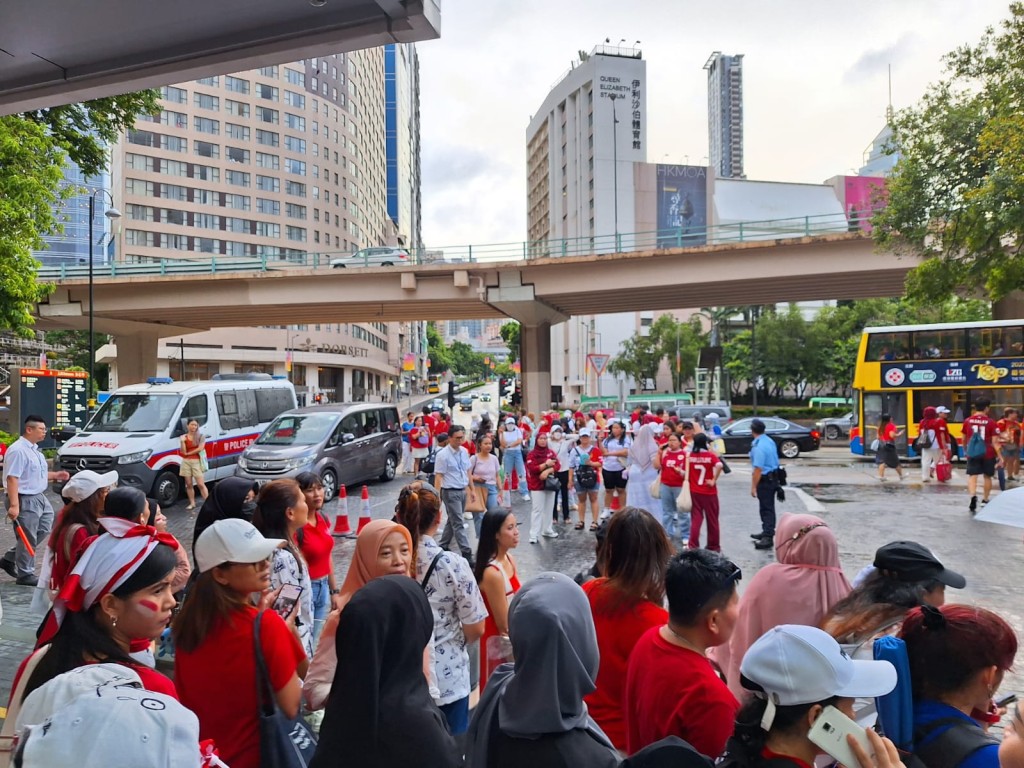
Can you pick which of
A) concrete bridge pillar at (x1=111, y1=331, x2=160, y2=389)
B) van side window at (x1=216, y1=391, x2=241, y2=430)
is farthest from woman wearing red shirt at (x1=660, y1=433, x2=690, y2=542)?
concrete bridge pillar at (x1=111, y1=331, x2=160, y2=389)

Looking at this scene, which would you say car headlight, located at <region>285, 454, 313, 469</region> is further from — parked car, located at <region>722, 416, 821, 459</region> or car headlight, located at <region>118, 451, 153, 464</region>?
parked car, located at <region>722, 416, 821, 459</region>

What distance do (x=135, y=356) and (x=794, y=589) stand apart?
39355 millimetres

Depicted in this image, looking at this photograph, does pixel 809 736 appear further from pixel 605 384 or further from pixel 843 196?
pixel 843 196

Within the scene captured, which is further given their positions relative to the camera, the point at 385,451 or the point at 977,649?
the point at 385,451

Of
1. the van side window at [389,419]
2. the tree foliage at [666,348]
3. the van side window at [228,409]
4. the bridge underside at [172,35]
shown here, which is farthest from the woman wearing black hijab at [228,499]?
the tree foliage at [666,348]

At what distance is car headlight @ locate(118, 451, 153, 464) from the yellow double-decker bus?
65.5 feet

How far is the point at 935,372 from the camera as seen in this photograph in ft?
70.6

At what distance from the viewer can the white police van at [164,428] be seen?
1355 cm

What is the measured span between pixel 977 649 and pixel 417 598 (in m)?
1.79

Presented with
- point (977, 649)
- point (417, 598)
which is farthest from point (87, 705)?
point (977, 649)

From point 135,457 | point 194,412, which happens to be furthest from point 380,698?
point 194,412

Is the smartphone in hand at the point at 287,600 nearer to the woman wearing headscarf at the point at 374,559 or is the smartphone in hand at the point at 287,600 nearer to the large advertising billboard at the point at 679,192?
the woman wearing headscarf at the point at 374,559

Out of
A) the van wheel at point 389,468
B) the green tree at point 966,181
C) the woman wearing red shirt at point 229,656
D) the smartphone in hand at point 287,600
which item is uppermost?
the green tree at point 966,181

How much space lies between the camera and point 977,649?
2.30 metres
